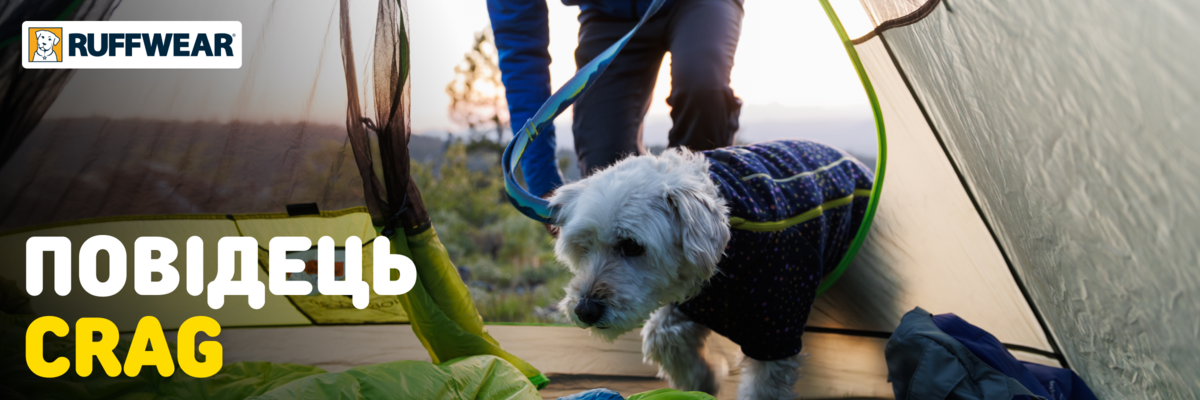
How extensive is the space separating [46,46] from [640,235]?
4.42 feet

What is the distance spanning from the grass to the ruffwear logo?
6.41 ft

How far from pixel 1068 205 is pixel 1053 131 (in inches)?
6.1

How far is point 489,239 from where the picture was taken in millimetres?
4230

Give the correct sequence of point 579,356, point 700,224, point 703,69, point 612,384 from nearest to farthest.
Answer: point 700,224, point 703,69, point 612,384, point 579,356

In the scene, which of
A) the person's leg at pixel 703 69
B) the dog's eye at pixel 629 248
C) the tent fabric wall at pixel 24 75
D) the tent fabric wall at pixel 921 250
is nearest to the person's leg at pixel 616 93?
the person's leg at pixel 703 69

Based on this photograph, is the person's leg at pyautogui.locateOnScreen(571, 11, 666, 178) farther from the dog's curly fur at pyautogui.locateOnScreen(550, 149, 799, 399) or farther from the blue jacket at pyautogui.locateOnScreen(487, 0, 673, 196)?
the dog's curly fur at pyautogui.locateOnScreen(550, 149, 799, 399)

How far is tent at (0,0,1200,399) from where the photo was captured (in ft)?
2.99

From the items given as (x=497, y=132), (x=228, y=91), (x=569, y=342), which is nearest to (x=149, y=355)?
(x=228, y=91)

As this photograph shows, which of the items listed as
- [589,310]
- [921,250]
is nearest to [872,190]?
[921,250]

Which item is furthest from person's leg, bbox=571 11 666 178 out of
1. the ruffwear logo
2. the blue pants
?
the ruffwear logo

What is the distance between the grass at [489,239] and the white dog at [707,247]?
1708mm

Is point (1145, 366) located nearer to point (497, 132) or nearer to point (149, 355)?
point (149, 355)

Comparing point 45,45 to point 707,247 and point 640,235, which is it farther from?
point 707,247

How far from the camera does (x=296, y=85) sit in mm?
1507
